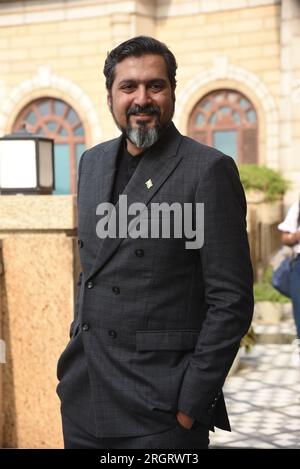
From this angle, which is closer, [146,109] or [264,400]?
[146,109]

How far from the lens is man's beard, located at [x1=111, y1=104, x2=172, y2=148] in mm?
2281

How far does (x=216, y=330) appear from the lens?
2.22 m

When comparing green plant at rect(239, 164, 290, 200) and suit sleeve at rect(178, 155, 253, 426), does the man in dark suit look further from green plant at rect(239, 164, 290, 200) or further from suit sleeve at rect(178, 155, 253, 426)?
green plant at rect(239, 164, 290, 200)

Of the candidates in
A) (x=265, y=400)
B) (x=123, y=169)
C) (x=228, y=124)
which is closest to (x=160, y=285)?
(x=123, y=169)

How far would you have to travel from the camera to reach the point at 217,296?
2240 mm

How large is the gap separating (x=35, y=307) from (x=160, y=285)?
1.84 metres

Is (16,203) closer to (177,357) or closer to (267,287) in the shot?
(177,357)

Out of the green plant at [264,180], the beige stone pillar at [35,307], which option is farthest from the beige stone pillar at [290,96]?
the beige stone pillar at [35,307]

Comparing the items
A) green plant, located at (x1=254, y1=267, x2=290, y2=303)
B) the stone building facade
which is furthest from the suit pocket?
the stone building facade

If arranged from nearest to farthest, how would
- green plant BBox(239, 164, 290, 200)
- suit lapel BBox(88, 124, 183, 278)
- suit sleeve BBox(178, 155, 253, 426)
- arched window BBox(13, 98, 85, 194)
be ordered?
suit sleeve BBox(178, 155, 253, 426), suit lapel BBox(88, 124, 183, 278), green plant BBox(239, 164, 290, 200), arched window BBox(13, 98, 85, 194)

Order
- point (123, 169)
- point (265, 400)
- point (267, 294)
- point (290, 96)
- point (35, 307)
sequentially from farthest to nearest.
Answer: point (290, 96), point (267, 294), point (265, 400), point (35, 307), point (123, 169)

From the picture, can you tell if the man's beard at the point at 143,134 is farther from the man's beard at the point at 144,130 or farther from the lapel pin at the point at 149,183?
the lapel pin at the point at 149,183

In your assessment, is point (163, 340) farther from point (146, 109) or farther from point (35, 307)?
point (35, 307)

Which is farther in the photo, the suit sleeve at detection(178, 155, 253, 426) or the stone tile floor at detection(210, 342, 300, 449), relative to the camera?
the stone tile floor at detection(210, 342, 300, 449)
